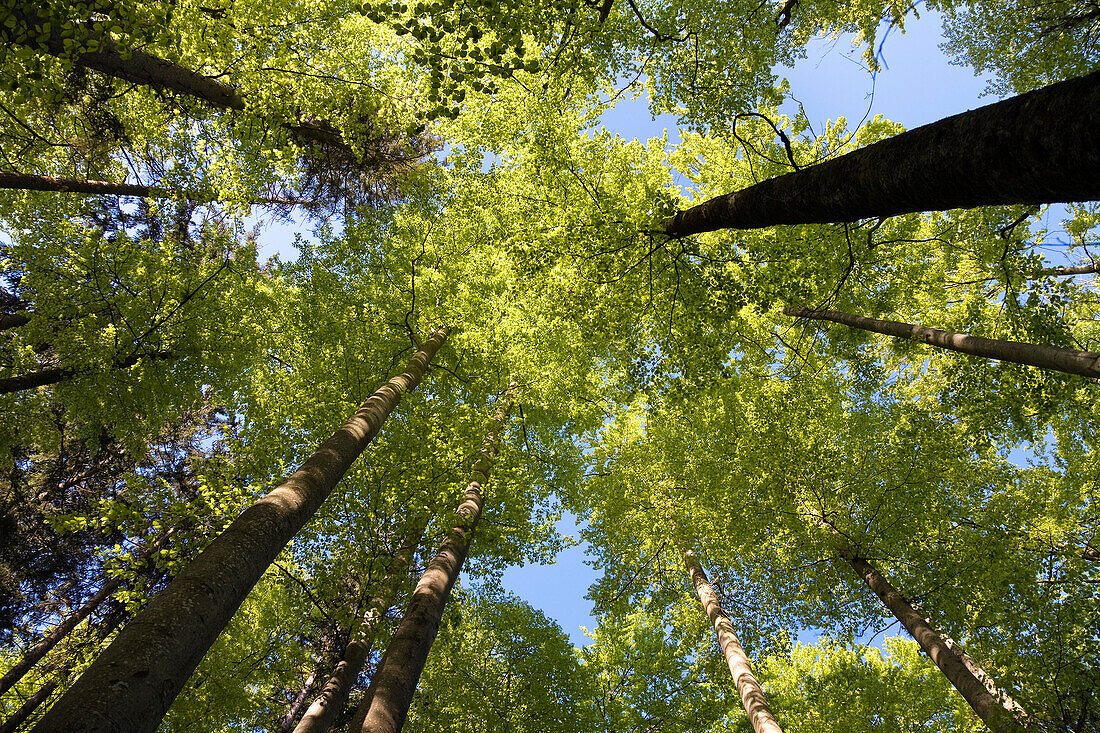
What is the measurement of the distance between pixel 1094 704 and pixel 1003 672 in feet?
2.83

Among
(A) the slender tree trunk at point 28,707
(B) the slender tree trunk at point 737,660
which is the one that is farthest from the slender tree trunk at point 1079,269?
(A) the slender tree trunk at point 28,707

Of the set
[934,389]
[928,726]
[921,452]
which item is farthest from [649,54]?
[928,726]

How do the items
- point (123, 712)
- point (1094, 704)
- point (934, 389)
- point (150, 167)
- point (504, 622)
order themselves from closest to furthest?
1. point (123, 712)
2. point (1094, 704)
3. point (150, 167)
4. point (504, 622)
5. point (934, 389)

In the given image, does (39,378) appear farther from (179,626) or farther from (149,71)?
(179,626)

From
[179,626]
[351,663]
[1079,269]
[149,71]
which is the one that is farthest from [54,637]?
[1079,269]

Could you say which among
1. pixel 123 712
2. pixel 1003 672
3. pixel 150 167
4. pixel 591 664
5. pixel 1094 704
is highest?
pixel 150 167

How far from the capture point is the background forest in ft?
23.1

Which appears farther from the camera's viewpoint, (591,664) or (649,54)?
(591,664)

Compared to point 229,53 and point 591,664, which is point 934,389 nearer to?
point 591,664

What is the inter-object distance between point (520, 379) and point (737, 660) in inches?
283

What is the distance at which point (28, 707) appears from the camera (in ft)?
27.8

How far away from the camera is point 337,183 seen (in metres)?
11.7

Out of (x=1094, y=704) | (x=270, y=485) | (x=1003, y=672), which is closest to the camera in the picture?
(x=1094, y=704)

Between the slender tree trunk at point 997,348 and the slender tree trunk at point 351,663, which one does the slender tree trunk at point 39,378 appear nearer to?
the slender tree trunk at point 351,663
